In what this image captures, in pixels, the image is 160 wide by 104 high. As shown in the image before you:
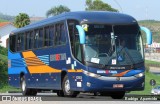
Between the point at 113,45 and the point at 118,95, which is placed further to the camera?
the point at 118,95

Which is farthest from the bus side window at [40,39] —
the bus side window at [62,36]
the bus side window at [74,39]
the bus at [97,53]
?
the bus side window at [74,39]

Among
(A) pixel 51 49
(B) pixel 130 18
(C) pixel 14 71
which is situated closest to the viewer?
(B) pixel 130 18

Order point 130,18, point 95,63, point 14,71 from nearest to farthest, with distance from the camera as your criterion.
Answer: point 95,63 < point 130,18 < point 14,71

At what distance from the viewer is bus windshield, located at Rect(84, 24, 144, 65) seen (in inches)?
857

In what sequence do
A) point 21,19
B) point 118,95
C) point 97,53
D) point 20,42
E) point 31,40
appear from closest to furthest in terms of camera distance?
point 97,53 → point 118,95 → point 31,40 → point 20,42 → point 21,19

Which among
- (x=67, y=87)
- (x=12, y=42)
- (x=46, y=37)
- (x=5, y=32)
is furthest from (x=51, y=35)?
(x=5, y=32)

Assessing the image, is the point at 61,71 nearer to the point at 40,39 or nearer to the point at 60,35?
the point at 60,35

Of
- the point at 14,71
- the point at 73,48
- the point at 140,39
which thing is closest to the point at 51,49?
the point at 73,48

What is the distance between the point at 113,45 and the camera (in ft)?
72.1

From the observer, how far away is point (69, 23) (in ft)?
76.2

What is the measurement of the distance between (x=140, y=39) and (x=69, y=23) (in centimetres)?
289

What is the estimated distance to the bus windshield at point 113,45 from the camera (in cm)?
2177

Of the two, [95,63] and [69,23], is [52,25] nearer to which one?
[69,23]

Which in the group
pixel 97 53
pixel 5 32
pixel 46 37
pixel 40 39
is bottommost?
pixel 97 53
